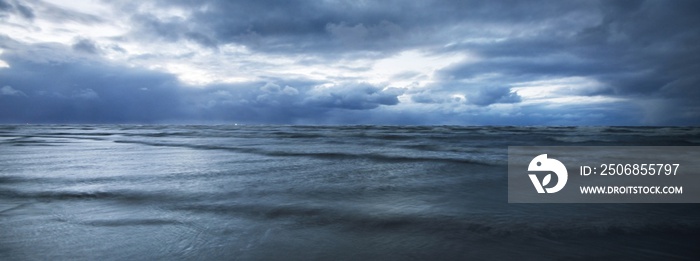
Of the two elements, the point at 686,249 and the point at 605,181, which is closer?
the point at 686,249

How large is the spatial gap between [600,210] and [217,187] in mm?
5873

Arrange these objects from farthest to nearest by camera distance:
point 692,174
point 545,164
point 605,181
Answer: point 545,164, point 692,174, point 605,181

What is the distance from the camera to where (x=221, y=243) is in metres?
3.28

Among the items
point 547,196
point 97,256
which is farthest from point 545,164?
point 97,256

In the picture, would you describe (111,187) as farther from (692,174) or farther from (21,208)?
(692,174)

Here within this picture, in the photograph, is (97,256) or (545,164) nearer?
(97,256)

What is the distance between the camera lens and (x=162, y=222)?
398 centimetres

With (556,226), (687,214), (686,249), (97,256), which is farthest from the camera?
(687,214)

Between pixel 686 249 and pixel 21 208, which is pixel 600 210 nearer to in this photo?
pixel 686 249

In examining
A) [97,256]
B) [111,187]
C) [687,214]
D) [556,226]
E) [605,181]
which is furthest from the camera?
[605,181]

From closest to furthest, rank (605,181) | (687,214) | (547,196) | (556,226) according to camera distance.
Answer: (556,226), (687,214), (547,196), (605,181)

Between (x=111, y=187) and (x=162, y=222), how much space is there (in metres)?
2.96

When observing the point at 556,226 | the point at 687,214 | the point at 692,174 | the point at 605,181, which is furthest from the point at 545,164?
the point at 556,226

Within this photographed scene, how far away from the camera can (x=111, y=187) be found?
241 inches
